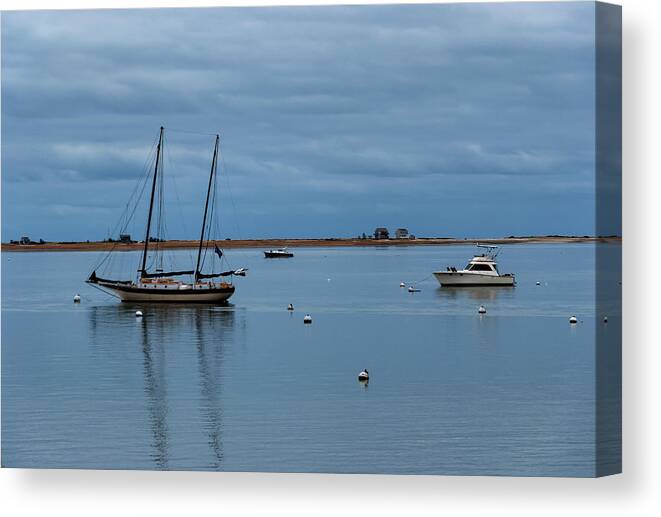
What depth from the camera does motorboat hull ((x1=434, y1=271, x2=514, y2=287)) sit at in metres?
44.8

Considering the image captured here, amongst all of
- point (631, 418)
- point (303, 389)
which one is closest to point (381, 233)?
point (303, 389)

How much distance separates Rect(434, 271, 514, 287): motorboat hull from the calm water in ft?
35.4

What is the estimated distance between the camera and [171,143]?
58.7 ft

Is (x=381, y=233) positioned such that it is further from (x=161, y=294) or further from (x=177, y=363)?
(x=161, y=294)

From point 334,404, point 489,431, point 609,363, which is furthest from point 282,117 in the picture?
point 609,363

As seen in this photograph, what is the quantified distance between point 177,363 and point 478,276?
25429mm

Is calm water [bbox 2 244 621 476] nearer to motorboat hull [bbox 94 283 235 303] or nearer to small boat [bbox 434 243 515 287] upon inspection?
motorboat hull [bbox 94 283 235 303]

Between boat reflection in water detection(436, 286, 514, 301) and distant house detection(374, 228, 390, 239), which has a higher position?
distant house detection(374, 228, 390, 239)

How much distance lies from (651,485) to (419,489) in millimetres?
2438

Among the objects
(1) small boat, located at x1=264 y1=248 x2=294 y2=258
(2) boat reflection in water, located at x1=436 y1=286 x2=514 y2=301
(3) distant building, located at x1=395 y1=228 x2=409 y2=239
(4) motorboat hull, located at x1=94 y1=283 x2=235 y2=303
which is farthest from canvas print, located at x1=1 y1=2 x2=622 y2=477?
(1) small boat, located at x1=264 y1=248 x2=294 y2=258

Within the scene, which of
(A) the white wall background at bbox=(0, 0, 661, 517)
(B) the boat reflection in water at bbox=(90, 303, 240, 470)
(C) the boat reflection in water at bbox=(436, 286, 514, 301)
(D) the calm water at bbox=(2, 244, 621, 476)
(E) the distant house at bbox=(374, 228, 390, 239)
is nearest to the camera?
(A) the white wall background at bbox=(0, 0, 661, 517)

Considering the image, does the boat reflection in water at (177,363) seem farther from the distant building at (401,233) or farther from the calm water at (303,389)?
the distant building at (401,233)

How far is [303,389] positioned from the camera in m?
18.1

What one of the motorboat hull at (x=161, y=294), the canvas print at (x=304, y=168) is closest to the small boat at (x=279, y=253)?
the motorboat hull at (x=161, y=294)
